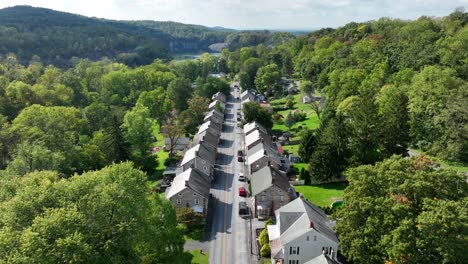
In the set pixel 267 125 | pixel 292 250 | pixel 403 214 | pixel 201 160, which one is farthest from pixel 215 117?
pixel 403 214

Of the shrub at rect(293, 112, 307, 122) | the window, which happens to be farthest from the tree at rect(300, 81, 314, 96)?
the window

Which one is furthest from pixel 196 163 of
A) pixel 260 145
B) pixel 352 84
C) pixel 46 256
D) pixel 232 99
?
pixel 232 99

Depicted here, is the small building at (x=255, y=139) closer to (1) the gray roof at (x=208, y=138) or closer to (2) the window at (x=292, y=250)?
(1) the gray roof at (x=208, y=138)

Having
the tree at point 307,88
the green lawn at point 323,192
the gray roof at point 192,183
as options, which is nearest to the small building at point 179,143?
the gray roof at point 192,183

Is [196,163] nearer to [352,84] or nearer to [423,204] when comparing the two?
[423,204]

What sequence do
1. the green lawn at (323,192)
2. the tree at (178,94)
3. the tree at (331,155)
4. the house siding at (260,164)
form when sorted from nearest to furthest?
the green lawn at (323,192)
the tree at (331,155)
the house siding at (260,164)
the tree at (178,94)

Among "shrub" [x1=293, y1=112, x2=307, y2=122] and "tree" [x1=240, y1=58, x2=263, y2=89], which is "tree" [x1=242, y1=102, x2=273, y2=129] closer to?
"shrub" [x1=293, y1=112, x2=307, y2=122]
